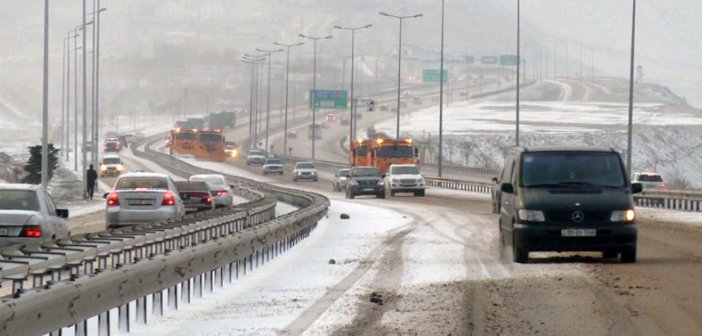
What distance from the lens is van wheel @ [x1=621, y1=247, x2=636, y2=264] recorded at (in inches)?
920

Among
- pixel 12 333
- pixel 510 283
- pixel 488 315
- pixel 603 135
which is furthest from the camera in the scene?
pixel 603 135

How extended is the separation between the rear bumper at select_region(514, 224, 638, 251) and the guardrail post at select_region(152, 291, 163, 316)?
838 centimetres

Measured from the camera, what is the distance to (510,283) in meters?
19.9

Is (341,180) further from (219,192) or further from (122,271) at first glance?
(122,271)

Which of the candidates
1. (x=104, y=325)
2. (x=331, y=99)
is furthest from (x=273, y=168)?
(x=104, y=325)

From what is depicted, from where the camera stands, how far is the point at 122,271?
45.9 ft

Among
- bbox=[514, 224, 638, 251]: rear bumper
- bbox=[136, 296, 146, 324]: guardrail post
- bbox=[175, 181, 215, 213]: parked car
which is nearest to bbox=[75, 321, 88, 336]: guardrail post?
bbox=[136, 296, 146, 324]: guardrail post

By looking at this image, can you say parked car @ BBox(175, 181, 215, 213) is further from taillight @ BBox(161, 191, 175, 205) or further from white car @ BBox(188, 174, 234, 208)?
taillight @ BBox(161, 191, 175, 205)

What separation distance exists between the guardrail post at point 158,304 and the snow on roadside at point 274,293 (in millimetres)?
125

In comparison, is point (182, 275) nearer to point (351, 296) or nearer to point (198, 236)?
point (351, 296)

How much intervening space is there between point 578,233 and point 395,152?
58.8 meters

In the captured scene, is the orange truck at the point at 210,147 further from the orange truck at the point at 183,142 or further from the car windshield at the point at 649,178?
the car windshield at the point at 649,178

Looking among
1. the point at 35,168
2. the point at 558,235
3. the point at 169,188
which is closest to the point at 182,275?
the point at 558,235

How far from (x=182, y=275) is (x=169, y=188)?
58.9 feet
